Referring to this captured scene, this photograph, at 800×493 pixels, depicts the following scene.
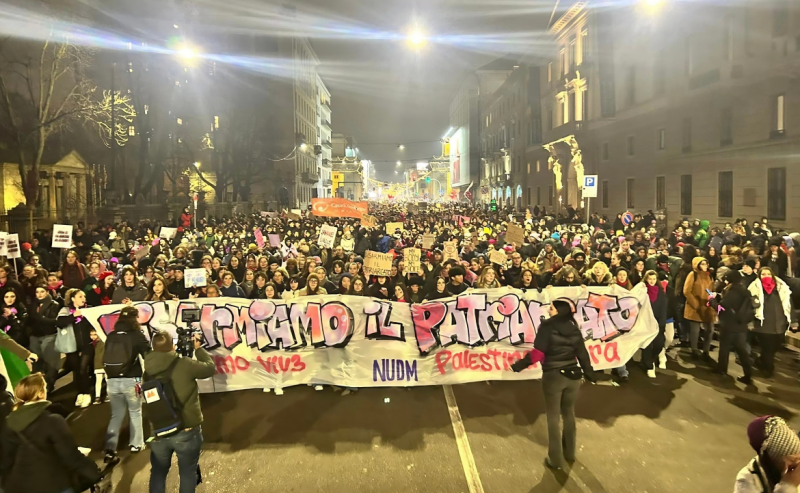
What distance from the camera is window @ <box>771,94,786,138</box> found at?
19.7m

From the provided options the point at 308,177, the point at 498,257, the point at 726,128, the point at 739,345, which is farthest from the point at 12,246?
the point at 308,177

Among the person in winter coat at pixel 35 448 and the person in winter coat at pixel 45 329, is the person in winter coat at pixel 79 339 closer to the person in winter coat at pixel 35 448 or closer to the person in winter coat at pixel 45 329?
the person in winter coat at pixel 45 329

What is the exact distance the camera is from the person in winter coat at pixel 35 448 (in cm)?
350

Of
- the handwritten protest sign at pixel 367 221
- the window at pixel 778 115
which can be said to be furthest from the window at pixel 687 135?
the handwritten protest sign at pixel 367 221

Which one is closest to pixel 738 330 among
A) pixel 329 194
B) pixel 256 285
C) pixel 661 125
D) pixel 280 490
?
pixel 280 490

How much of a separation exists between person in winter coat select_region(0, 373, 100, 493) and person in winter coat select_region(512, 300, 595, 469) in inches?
145

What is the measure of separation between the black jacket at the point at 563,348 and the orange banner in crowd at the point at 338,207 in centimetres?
1496

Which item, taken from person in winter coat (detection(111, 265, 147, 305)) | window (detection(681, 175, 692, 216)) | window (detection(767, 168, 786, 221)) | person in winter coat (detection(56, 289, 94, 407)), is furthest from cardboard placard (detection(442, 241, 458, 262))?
window (detection(681, 175, 692, 216))

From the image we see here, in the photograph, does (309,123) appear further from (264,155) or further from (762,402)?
(762,402)

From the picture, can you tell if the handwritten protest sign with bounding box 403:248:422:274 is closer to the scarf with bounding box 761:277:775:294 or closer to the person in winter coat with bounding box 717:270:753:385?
the person in winter coat with bounding box 717:270:753:385

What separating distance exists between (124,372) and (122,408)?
0.50m

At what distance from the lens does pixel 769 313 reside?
7.45m

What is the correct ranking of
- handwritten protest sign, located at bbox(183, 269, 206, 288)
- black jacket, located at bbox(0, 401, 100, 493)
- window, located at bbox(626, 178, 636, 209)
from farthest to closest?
window, located at bbox(626, 178, 636, 209) → handwritten protest sign, located at bbox(183, 269, 206, 288) → black jacket, located at bbox(0, 401, 100, 493)

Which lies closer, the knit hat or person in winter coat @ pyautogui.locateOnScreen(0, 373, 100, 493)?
the knit hat
